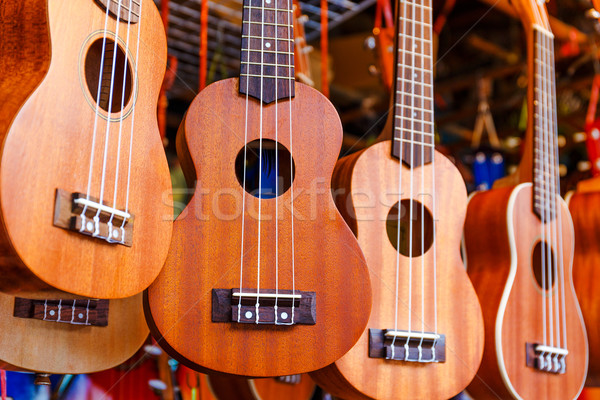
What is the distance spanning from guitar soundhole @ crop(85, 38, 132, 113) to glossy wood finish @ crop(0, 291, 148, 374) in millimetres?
413

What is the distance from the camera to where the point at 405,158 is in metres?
1.68

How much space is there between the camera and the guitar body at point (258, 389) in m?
1.79

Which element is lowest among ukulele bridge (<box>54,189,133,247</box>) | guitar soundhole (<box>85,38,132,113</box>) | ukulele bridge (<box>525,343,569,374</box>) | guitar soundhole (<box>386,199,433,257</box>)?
ukulele bridge (<box>525,343,569,374</box>)

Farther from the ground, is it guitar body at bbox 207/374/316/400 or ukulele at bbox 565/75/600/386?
ukulele at bbox 565/75/600/386

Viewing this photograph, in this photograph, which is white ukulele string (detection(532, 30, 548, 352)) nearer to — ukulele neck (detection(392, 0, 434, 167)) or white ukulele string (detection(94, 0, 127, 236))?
ukulele neck (detection(392, 0, 434, 167))

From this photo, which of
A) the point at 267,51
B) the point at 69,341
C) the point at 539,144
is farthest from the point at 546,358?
the point at 69,341

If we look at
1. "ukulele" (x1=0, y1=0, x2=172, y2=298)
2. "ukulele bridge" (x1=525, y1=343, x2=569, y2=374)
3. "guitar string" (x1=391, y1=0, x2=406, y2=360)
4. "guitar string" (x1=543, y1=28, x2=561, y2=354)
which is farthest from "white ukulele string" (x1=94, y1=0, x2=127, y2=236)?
"guitar string" (x1=543, y1=28, x2=561, y2=354)

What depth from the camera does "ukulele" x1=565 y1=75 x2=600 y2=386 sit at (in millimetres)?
1972

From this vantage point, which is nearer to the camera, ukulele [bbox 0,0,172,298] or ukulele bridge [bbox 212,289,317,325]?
ukulele [bbox 0,0,172,298]

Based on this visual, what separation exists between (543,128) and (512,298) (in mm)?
595

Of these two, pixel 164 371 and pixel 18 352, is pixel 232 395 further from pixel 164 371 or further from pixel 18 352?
pixel 18 352

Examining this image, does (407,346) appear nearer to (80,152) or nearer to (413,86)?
(413,86)

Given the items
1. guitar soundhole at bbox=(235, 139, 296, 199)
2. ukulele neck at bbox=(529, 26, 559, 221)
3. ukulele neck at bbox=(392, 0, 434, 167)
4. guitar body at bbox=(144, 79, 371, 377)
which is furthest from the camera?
ukulele neck at bbox=(529, 26, 559, 221)

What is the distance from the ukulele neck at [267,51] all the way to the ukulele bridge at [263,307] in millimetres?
436
